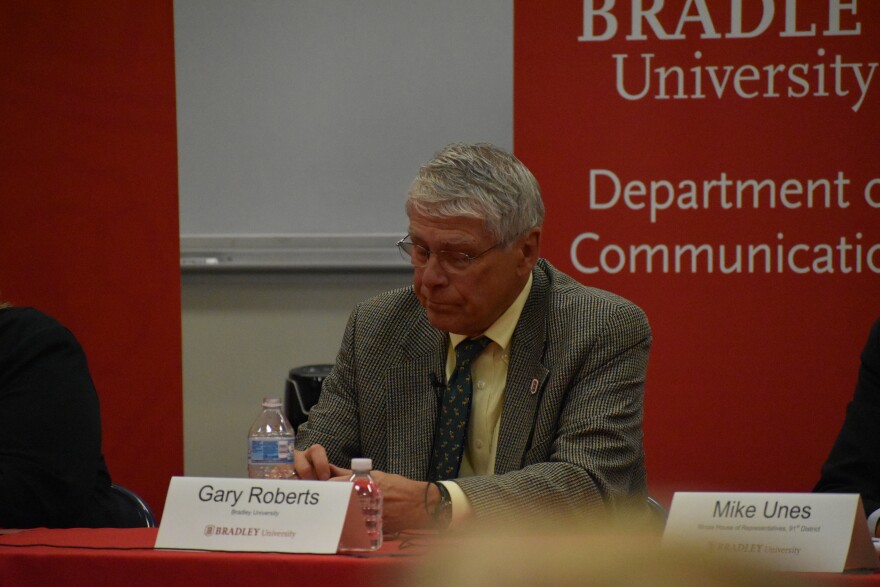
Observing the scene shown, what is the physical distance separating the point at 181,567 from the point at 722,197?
7.39 ft

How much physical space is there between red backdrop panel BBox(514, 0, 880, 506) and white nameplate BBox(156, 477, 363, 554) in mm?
1900

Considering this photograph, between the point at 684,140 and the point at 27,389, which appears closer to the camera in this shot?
the point at 27,389

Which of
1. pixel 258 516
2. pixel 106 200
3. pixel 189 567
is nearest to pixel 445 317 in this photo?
pixel 258 516

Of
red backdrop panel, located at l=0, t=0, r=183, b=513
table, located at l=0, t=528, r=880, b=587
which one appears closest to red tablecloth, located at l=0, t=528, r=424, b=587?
table, located at l=0, t=528, r=880, b=587

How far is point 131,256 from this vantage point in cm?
379

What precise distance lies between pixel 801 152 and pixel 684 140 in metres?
0.35

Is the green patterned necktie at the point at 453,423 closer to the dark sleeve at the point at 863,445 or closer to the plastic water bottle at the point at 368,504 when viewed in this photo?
the plastic water bottle at the point at 368,504

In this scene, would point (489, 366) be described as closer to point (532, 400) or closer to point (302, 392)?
point (532, 400)

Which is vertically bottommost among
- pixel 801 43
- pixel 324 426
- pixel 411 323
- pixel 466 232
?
pixel 324 426

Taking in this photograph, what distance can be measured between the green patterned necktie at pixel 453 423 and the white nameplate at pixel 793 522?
0.80 meters

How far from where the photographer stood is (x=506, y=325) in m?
2.46

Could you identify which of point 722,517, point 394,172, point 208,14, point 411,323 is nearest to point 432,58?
point 394,172

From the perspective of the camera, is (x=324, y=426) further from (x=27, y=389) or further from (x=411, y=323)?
(x=27, y=389)

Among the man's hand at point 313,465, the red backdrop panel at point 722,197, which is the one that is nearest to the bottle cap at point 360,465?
the man's hand at point 313,465
